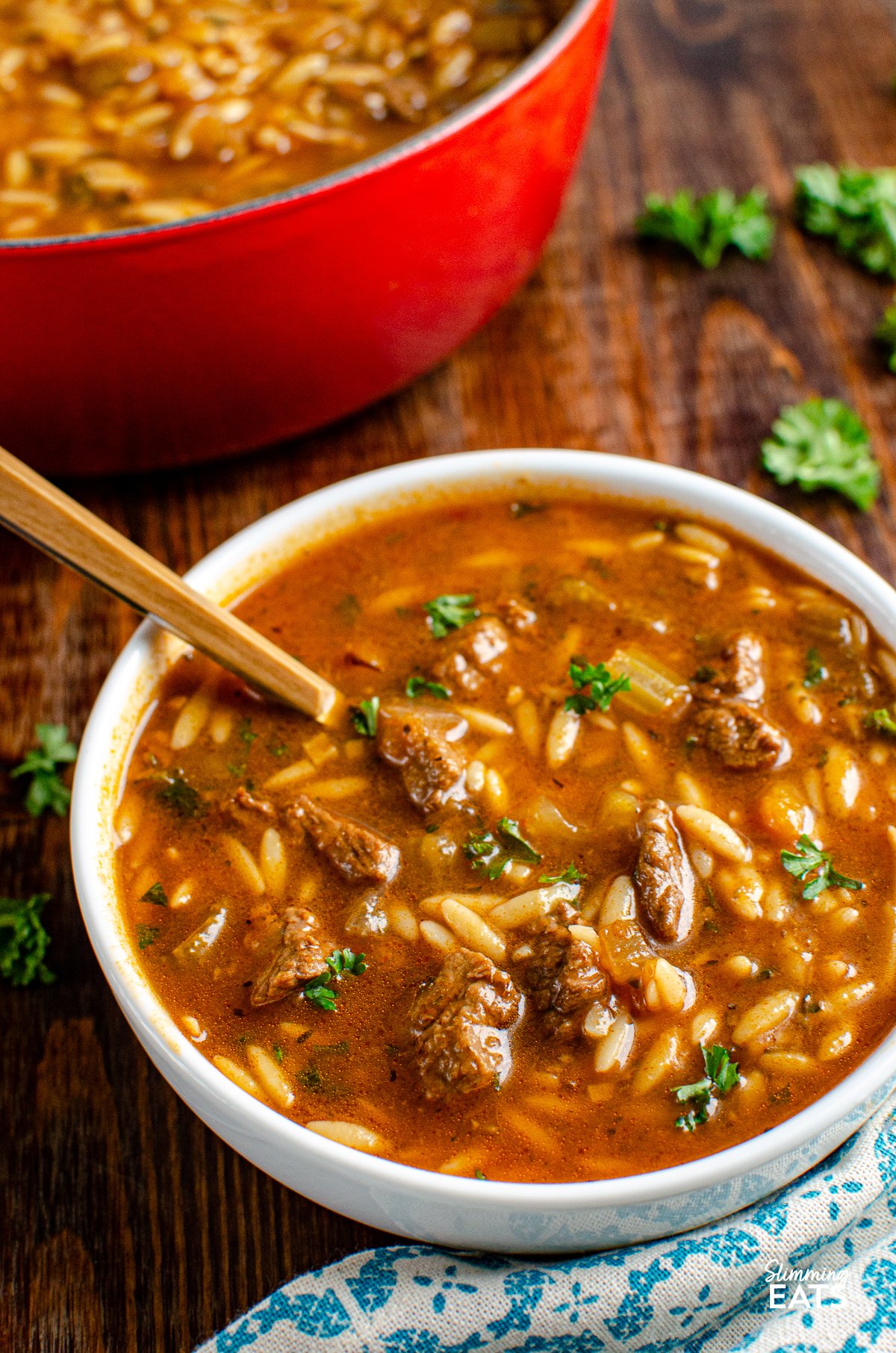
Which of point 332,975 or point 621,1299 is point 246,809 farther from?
point 621,1299

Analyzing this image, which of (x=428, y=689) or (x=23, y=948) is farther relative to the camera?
(x=23, y=948)

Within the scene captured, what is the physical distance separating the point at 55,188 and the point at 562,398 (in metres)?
1.79

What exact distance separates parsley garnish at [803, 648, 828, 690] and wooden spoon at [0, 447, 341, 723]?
3.88 ft

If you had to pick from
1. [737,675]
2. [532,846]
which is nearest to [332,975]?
[532,846]

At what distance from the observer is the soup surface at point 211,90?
13.8 ft

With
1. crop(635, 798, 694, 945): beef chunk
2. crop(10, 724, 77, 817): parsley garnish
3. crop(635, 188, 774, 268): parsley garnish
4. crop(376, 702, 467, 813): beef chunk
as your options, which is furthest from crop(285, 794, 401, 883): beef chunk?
crop(635, 188, 774, 268): parsley garnish

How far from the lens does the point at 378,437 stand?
4551 mm

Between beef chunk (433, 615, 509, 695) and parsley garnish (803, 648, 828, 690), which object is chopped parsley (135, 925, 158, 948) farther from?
parsley garnish (803, 648, 828, 690)

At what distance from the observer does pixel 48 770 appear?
3764 millimetres

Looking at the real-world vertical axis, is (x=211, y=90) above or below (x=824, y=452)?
above

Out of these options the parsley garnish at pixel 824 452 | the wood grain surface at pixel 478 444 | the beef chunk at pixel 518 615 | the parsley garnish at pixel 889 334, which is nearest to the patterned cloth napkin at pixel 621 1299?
the wood grain surface at pixel 478 444

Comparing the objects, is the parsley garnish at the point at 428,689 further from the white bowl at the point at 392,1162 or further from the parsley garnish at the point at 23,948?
the parsley garnish at the point at 23,948

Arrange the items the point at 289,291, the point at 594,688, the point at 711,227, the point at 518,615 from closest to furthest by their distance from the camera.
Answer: the point at 594,688
the point at 518,615
the point at 289,291
the point at 711,227

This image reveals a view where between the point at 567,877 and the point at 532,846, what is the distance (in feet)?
0.36
